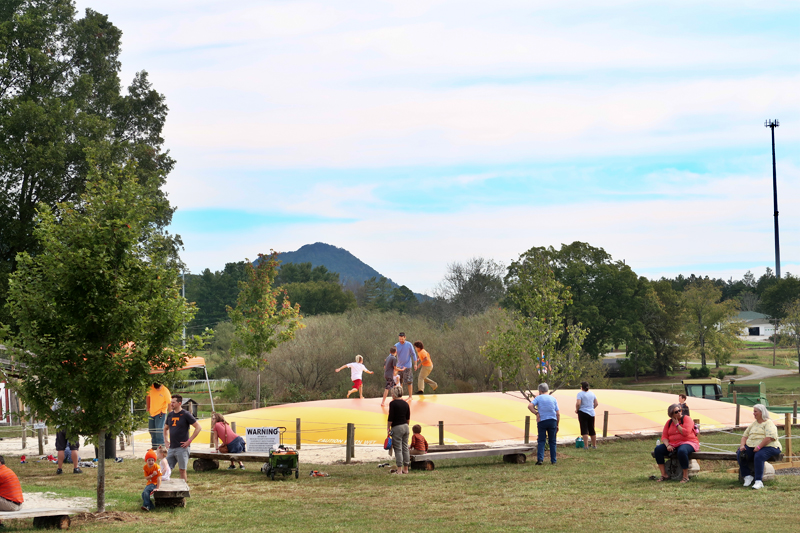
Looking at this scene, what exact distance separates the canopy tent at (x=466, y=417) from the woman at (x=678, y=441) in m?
7.49

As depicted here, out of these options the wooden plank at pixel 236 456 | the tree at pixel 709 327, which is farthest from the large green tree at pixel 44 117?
the tree at pixel 709 327

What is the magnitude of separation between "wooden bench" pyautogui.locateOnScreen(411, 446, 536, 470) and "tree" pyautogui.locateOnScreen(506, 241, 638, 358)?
4458cm

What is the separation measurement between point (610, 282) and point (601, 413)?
38321 mm

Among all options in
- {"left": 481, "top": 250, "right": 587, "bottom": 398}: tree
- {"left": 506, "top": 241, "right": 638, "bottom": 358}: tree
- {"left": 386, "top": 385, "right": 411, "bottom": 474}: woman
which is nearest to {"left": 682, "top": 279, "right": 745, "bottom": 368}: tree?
{"left": 506, "top": 241, "right": 638, "bottom": 358}: tree

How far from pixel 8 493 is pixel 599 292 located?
56.5m

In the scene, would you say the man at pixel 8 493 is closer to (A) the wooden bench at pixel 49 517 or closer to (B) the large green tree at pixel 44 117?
(A) the wooden bench at pixel 49 517

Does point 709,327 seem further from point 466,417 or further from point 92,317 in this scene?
point 92,317

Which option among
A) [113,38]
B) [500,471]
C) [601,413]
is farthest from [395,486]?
[113,38]

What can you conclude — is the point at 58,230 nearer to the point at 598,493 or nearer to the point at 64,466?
the point at 64,466

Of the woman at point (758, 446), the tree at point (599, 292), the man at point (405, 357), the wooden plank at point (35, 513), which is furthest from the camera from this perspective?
the tree at point (599, 292)

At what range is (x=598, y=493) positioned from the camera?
12.4m

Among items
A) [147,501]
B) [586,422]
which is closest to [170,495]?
[147,501]

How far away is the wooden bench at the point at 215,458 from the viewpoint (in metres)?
15.5

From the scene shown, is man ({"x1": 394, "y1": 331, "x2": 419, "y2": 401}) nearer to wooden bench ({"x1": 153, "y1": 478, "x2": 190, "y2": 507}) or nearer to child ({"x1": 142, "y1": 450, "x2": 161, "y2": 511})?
wooden bench ({"x1": 153, "y1": 478, "x2": 190, "y2": 507})
